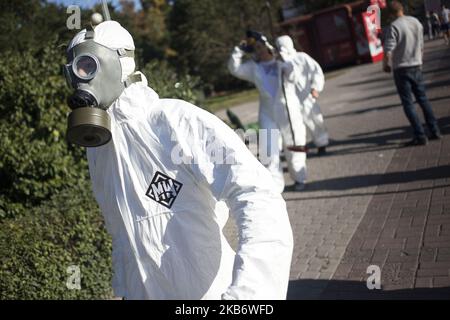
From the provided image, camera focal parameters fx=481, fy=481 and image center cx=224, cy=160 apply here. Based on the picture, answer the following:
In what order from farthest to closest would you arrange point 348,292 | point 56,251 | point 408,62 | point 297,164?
point 408,62, point 297,164, point 56,251, point 348,292

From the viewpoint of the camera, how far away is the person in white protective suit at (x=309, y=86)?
767 cm

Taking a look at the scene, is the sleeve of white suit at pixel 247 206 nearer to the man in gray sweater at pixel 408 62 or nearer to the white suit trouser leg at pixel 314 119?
the man in gray sweater at pixel 408 62

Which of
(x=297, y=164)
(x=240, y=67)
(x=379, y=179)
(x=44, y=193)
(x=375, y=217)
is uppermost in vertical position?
(x=240, y=67)

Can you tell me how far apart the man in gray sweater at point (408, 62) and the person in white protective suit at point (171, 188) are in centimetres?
579

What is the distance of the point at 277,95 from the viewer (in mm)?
6910

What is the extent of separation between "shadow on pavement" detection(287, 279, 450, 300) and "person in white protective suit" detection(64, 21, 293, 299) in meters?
1.94

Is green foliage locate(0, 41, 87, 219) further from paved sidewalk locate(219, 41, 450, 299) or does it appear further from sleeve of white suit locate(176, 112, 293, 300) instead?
sleeve of white suit locate(176, 112, 293, 300)

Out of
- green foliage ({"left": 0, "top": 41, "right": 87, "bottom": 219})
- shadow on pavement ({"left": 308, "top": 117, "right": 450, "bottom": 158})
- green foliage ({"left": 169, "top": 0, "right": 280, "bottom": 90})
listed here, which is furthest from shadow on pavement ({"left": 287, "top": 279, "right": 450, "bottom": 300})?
green foliage ({"left": 169, "top": 0, "right": 280, "bottom": 90})

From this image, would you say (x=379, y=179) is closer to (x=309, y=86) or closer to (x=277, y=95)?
(x=277, y=95)

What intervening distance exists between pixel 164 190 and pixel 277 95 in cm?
529

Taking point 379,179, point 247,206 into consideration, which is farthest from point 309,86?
point 247,206

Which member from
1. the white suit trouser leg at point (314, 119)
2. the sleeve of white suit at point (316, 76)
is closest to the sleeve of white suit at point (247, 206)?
the sleeve of white suit at point (316, 76)

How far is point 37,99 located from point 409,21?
17.3 feet
